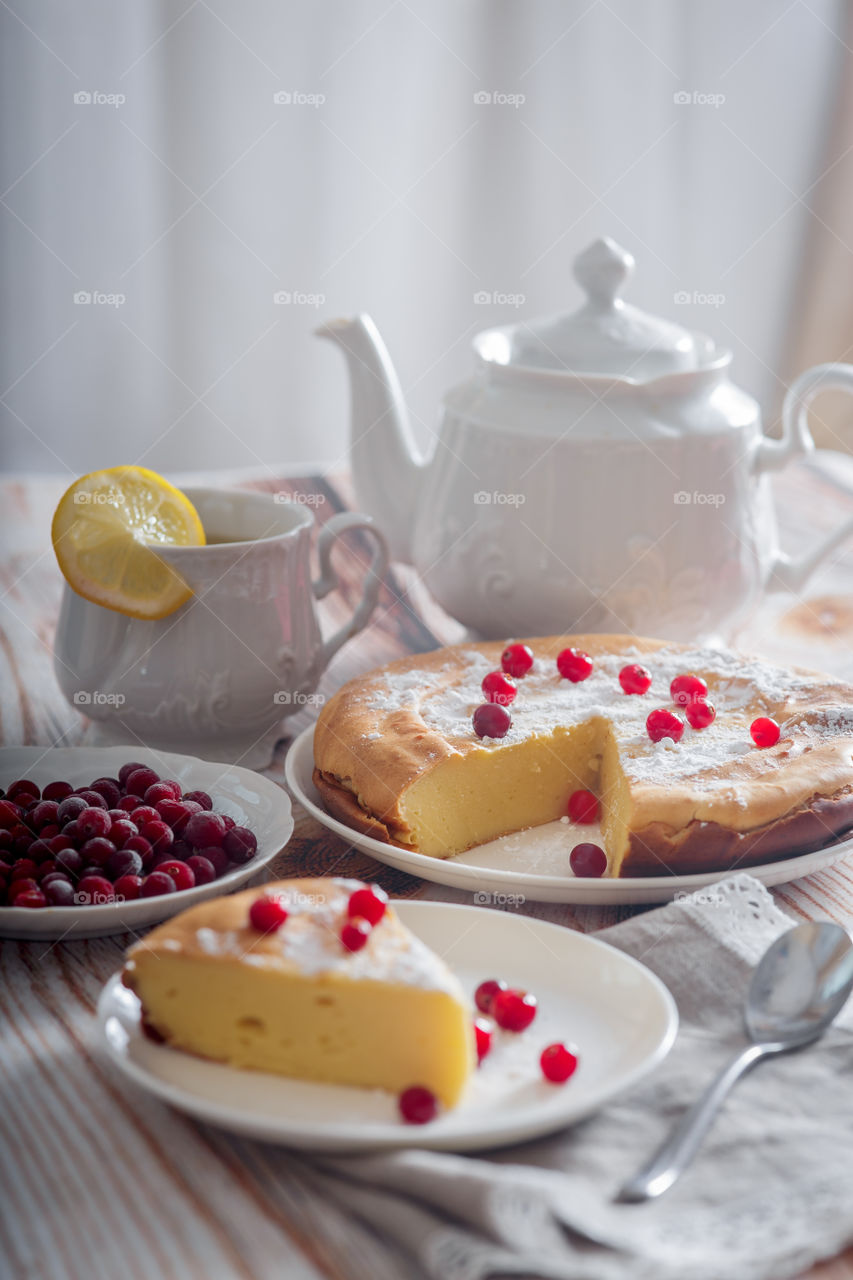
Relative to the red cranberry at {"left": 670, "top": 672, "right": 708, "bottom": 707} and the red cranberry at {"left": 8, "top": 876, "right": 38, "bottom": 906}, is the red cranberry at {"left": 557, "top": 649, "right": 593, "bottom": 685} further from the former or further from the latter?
the red cranberry at {"left": 8, "top": 876, "right": 38, "bottom": 906}

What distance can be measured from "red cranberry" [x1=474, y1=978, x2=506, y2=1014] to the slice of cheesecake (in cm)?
10

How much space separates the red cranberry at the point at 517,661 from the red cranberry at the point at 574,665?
0.05m

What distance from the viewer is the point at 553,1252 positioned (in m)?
0.88

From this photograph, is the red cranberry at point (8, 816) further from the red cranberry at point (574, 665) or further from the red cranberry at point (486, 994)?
the red cranberry at point (574, 665)

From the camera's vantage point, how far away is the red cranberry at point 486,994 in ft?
3.81

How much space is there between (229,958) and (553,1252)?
0.35 metres

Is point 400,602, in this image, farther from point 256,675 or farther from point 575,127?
point 575,127

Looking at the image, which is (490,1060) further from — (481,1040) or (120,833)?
(120,833)

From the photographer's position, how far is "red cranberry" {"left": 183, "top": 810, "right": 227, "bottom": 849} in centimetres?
137

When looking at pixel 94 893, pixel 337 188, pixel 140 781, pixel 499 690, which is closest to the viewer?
pixel 94 893

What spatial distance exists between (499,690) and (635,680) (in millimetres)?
193

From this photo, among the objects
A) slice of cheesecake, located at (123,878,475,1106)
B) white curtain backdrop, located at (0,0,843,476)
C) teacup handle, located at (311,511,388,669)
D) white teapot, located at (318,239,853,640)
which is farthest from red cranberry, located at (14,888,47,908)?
white curtain backdrop, located at (0,0,843,476)

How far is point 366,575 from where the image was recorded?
1899 mm

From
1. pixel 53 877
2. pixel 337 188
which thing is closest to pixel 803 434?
pixel 53 877
